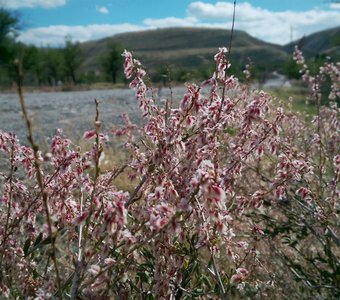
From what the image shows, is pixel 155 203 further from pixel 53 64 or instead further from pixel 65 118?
pixel 53 64

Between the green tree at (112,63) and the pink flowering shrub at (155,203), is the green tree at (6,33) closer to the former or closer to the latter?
the green tree at (112,63)

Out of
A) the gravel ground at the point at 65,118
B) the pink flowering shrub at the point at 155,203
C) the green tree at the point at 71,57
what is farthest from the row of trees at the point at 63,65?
the pink flowering shrub at the point at 155,203

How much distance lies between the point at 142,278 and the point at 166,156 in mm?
808

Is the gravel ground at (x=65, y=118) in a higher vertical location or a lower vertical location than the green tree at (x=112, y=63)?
higher

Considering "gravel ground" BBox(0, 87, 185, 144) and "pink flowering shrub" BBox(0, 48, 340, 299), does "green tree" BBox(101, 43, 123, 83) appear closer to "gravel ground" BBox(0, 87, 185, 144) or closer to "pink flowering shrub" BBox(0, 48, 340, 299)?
"gravel ground" BBox(0, 87, 185, 144)

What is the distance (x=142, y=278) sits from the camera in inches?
113

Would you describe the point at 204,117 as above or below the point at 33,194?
above

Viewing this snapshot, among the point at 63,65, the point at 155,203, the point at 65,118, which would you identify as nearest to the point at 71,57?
the point at 63,65

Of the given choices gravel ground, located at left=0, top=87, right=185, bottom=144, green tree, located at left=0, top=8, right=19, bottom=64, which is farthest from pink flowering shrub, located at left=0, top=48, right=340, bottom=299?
green tree, located at left=0, top=8, right=19, bottom=64

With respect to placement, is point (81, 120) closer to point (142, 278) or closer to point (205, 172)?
point (142, 278)

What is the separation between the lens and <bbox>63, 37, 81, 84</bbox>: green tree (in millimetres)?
80431

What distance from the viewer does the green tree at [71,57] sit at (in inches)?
3167

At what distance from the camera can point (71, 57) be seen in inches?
3194

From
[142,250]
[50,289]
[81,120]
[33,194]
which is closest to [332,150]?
[142,250]
